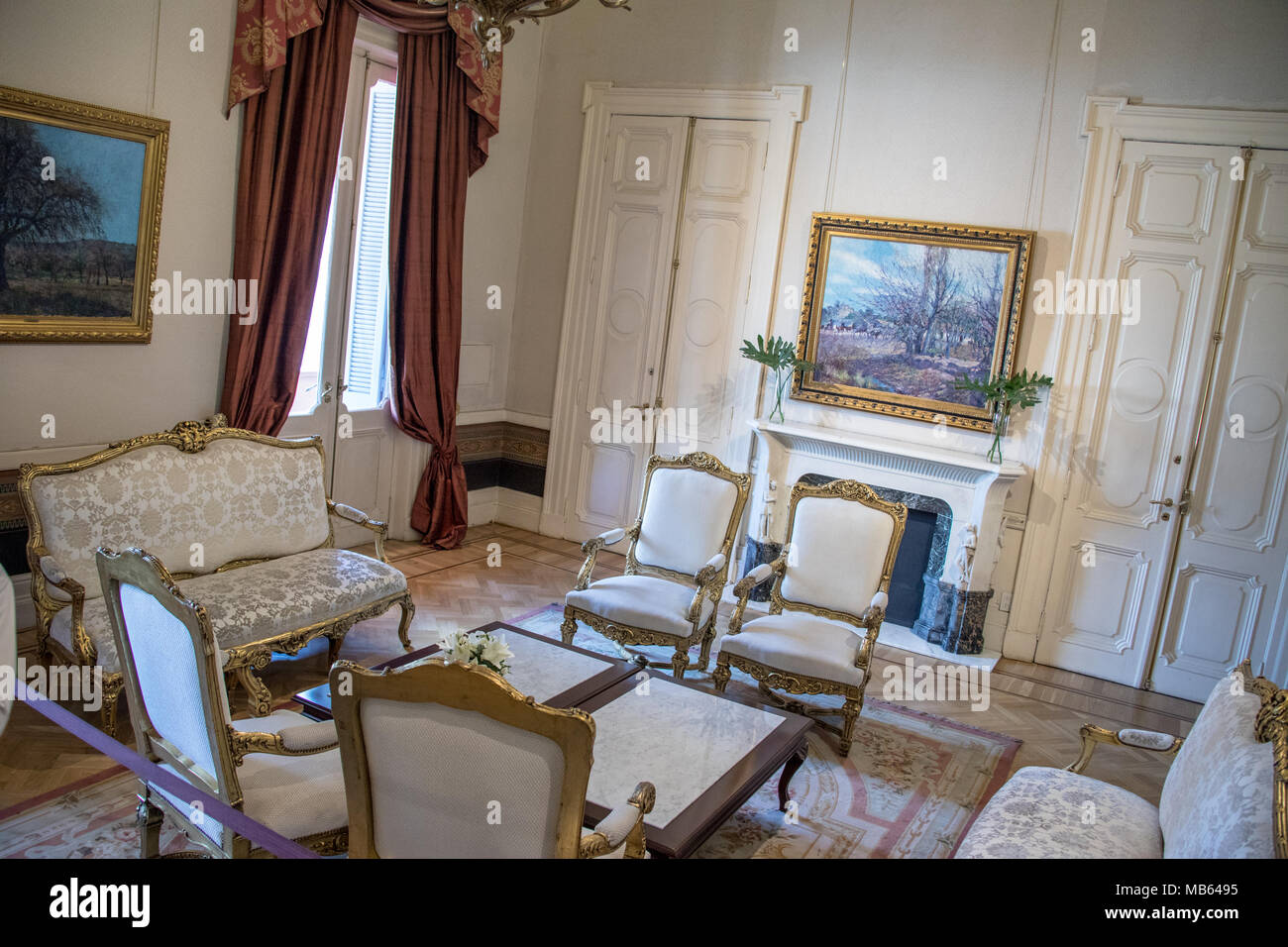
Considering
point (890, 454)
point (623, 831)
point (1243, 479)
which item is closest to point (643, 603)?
point (890, 454)

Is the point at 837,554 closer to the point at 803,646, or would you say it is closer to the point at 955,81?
the point at 803,646

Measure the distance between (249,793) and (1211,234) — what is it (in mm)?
5138

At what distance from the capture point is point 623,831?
234 centimetres

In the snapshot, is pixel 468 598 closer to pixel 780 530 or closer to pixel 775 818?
pixel 780 530

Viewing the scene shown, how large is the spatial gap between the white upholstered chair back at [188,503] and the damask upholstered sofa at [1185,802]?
317 cm

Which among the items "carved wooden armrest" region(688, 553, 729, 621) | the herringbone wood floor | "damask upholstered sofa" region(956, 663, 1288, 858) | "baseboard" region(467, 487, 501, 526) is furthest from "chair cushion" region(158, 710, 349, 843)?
"baseboard" region(467, 487, 501, 526)

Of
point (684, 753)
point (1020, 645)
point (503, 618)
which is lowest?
point (503, 618)

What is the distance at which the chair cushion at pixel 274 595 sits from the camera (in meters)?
3.73

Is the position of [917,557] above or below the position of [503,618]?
above

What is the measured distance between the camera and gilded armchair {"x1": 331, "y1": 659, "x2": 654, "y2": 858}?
6.54 feet

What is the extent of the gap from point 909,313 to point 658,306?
1655 mm

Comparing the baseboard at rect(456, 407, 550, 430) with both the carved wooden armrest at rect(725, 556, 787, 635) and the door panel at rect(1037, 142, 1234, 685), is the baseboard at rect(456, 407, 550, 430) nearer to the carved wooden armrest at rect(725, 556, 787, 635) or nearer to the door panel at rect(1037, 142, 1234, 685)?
the carved wooden armrest at rect(725, 556, 787, 635)

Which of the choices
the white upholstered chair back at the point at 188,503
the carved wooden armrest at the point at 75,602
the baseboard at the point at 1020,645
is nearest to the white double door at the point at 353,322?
the white upholstered chair back at the point at 188,503

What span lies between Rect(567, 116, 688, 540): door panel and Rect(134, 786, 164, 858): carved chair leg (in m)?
4.32
